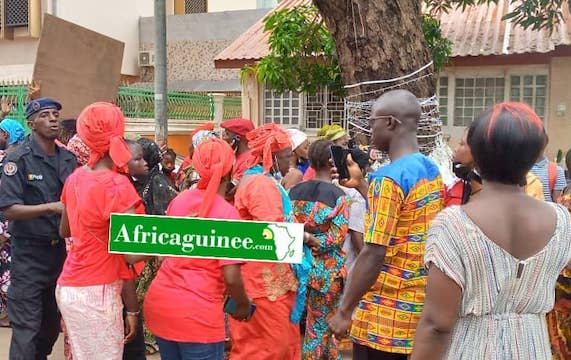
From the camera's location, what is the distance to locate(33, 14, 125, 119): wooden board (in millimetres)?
6398

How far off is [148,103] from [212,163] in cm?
993

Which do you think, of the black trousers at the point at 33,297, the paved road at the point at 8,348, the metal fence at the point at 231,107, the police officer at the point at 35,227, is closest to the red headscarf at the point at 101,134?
the police officer at the point at 35,227

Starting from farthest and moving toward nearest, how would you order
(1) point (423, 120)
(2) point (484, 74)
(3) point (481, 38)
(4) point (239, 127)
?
1. (2) point (484, 74)
2. (3) point (481, 38)
3. (4) point (239, 127)
4. (1) point (423, 120)

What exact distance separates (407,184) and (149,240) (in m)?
1.22

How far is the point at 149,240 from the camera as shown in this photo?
2.89 metres

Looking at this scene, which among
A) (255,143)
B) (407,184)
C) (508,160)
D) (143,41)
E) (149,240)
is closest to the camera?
(508,160)

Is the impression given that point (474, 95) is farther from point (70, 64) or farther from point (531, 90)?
point (70, 64)

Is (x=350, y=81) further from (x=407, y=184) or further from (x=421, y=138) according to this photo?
(x=407, y=184)

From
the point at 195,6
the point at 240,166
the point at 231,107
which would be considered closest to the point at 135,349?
the point at 240,166

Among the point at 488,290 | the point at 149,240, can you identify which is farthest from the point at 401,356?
the point at 149,240

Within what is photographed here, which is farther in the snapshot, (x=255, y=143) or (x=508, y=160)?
(x=255, y=143)

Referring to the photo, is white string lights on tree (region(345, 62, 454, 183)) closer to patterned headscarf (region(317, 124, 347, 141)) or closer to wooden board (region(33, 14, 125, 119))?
patterned headscarf (region(317, 124, 347, 141))

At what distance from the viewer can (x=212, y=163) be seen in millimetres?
3119

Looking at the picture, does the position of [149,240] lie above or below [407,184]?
below
